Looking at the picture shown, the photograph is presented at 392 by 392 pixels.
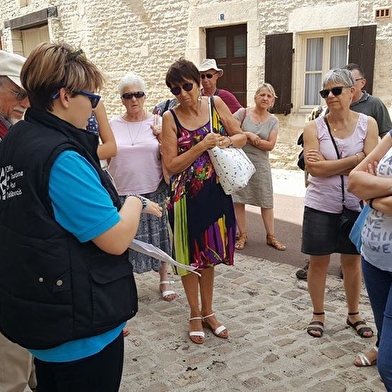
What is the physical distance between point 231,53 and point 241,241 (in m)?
6.33

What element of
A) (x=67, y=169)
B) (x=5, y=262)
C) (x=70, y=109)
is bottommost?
(x=5, y=262)

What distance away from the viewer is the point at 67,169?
1410 millimetres

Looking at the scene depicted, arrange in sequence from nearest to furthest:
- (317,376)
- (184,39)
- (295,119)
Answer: (317,376)
(295,119)
(184,39)

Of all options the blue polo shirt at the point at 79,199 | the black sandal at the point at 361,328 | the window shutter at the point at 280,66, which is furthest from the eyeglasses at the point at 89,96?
the window shutter at the point at 280,66

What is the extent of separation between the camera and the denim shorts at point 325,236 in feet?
10.1

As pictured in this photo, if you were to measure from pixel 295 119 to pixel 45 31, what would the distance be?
9506 millimetres

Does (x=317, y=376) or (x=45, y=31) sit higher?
(x=45, y=31)

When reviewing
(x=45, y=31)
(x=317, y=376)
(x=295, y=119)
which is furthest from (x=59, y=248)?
(x=45, y=31)

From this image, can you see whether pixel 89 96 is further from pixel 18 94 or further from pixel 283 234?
pixel 283 234

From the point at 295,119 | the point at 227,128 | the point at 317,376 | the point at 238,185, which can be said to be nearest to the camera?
the point at 317,376

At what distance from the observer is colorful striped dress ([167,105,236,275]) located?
10.2 ft

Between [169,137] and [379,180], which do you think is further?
[169,137]

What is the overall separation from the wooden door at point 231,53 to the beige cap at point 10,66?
8.50 metres

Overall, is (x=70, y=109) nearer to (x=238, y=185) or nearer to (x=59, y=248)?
(x=59, y=248)
